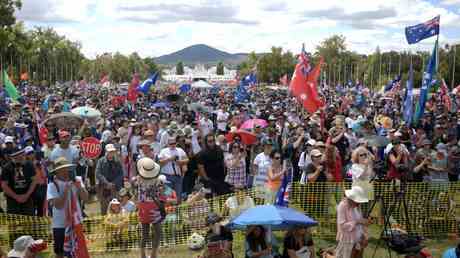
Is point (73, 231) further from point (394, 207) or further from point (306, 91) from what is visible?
point (306, 91)

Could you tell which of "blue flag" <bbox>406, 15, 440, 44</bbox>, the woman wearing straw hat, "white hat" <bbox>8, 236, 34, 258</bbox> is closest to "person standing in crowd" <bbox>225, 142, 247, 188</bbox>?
the woman wearing straw hat

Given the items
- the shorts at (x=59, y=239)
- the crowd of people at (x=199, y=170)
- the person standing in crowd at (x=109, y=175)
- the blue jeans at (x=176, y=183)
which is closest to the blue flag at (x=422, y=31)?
the crowd of people at (x=199, y=170)

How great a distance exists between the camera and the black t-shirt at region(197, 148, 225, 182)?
10.6 metres

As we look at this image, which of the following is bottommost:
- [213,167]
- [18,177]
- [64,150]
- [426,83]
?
[213,167]

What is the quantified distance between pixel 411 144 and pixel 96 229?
7427 mm

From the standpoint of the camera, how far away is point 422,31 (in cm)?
1720

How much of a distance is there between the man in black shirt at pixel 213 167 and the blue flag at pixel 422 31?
9.07 meters

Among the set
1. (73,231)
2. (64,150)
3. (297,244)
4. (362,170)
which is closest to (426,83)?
(362,170)

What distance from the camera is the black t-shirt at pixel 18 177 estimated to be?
862cm

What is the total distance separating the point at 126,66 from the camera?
132500mm

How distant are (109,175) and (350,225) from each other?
4591mm

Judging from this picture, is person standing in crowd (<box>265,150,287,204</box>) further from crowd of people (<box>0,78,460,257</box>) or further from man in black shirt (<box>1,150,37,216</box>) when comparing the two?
man in black shirt (<box>1,150,37,216</box>)

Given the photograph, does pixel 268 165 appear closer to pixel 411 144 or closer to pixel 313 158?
pixel 313 158

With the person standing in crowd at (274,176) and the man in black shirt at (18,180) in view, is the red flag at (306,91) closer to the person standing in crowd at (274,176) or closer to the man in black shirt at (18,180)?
the person standing in crowd at (274,176)
